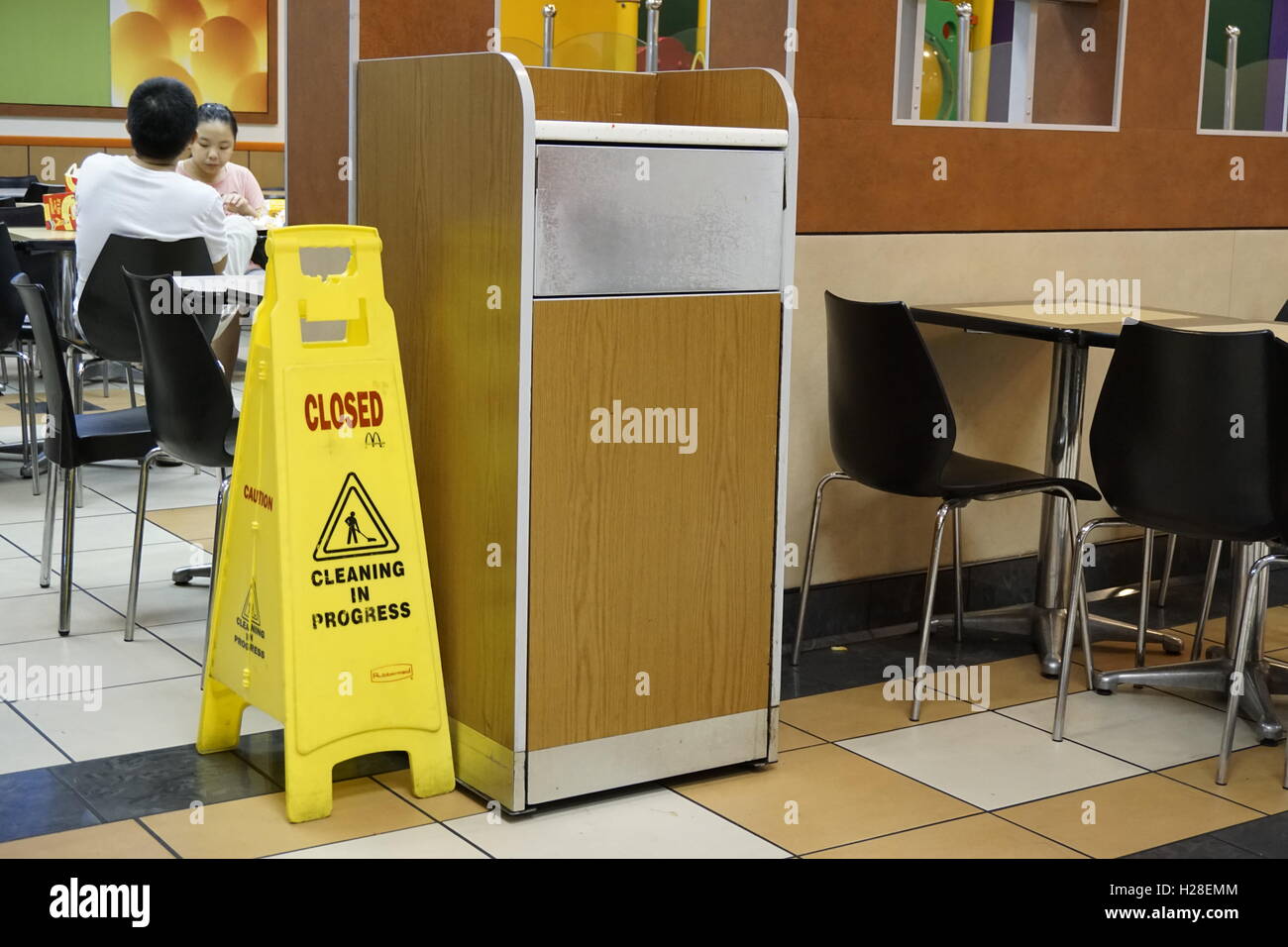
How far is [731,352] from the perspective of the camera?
2867 mm

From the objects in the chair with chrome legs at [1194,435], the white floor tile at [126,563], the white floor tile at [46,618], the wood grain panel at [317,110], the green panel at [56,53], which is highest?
the green panel at [56,53]

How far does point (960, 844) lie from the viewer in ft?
8.86

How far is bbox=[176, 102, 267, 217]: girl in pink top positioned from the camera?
5922mm

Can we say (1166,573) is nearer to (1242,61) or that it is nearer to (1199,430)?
(1199,430)

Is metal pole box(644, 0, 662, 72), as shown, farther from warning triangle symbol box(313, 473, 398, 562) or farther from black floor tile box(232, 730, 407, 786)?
black floor tile box(232, 730, 407, 786)

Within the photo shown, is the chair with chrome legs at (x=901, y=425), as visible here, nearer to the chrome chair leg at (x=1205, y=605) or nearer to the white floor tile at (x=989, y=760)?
the white floor tile at (x=989, y=760)

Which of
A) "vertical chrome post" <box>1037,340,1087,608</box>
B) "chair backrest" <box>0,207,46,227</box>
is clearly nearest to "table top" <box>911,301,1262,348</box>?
"vertical chrome post" <box>1037,340,1087,608</box>

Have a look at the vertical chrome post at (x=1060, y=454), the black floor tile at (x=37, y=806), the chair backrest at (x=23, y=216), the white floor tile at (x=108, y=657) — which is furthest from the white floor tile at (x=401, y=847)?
the chair backrest at (x=23, y=216)

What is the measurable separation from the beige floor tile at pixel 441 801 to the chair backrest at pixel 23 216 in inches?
157

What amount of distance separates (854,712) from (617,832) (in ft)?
2.94

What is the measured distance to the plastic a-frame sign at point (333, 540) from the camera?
8.84ft

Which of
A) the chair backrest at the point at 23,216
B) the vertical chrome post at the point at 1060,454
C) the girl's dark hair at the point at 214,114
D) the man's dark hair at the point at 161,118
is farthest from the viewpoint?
the chair backrest at the point at 23,216

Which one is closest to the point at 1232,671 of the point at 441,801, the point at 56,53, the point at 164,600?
the point at 441,801
